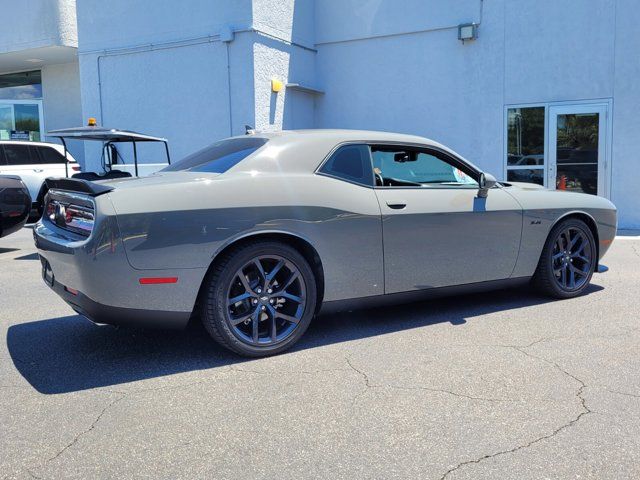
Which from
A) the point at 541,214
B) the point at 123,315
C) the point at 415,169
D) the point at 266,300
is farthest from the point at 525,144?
the point at 123,315

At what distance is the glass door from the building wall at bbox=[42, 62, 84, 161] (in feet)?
40.9

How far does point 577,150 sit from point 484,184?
25.0ft

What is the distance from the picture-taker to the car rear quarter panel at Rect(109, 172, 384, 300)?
12.1ft

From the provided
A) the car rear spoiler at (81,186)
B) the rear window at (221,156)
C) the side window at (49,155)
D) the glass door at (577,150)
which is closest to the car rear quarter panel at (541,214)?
the rear window at (221,156)

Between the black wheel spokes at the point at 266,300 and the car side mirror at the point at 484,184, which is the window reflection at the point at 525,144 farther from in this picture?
the black wheel spokes at the point at 266,300

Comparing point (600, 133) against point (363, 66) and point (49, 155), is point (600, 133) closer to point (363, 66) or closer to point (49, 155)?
point (363, 66)

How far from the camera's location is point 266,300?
4078mm

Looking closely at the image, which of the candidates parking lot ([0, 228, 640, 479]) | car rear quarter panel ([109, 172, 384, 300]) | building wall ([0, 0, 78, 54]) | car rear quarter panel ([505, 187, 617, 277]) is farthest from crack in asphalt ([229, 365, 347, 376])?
building wall ([0, 0, 78, 54])

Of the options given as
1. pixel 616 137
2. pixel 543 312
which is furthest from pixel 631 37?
pixel 543 312

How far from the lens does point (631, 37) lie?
437 inches

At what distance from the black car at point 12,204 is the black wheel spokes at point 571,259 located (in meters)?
6.91

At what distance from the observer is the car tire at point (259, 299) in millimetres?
3891

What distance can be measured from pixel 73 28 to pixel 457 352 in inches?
576

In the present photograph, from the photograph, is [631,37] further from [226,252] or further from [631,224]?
[226,252]
